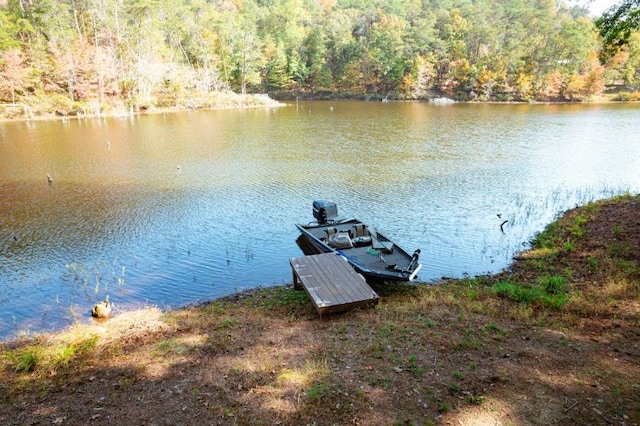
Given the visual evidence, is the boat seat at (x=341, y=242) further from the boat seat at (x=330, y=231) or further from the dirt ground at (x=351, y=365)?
the dirt ground at (x=351, y=365)

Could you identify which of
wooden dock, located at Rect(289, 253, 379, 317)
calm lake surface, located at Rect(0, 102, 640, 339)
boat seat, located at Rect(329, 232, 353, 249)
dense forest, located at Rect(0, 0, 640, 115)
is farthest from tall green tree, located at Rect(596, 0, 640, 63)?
dense forest, located at Rect(0, 0, 640, 115)

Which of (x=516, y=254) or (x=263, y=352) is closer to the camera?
(x=263, y=352)

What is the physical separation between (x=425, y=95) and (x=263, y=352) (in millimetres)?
81061

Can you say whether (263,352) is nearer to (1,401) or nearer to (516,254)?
(1,401)

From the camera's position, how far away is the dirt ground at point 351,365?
17.8 feet

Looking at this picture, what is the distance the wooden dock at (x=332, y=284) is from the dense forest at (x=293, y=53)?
163 ft

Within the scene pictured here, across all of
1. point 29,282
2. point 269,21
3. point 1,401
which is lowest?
point 29,282

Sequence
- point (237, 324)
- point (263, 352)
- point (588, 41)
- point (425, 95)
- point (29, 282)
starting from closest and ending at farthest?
1. point (263, 352)
2. point (237, 324)
3. point (29, 282)
4. point (588, 41)
5. point (425, 95)

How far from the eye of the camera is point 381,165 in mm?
25875

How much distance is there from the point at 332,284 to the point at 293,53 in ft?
277

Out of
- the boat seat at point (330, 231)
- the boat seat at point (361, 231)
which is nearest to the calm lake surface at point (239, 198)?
the boat seat at point (330, 231)

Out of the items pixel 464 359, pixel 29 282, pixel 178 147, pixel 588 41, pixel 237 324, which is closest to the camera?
pixel 464 359

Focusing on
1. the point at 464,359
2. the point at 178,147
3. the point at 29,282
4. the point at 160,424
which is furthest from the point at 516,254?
the point at 178,147

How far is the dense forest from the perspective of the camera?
169ft
